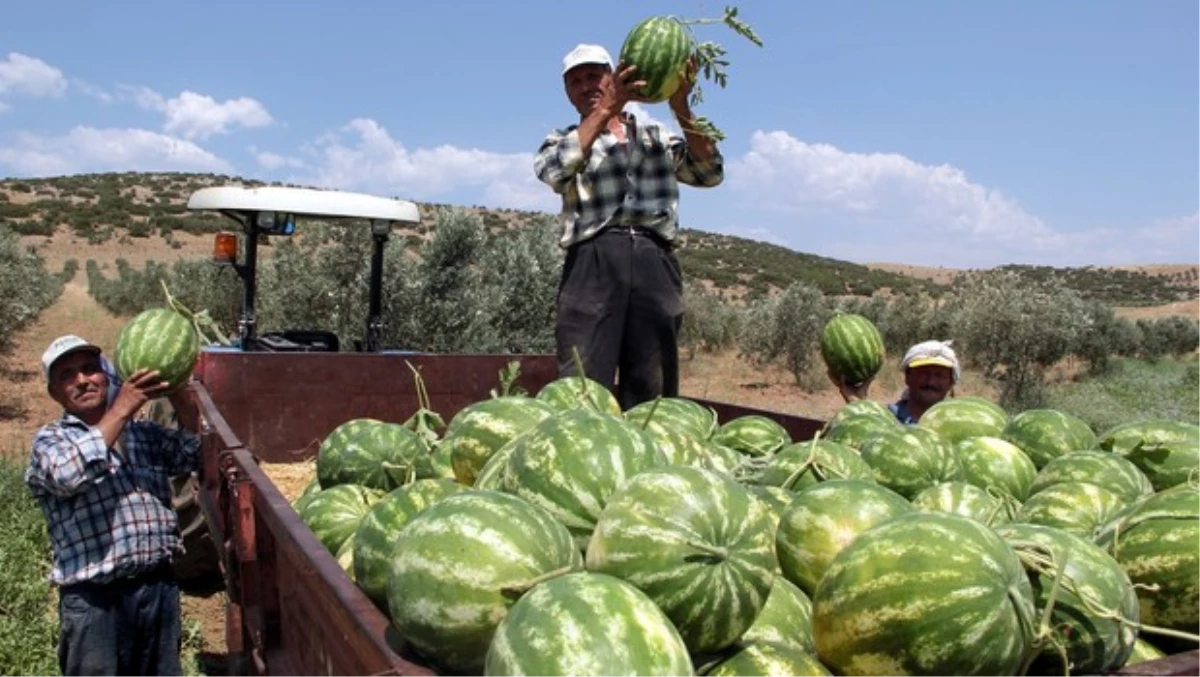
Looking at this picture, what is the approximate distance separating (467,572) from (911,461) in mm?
1562

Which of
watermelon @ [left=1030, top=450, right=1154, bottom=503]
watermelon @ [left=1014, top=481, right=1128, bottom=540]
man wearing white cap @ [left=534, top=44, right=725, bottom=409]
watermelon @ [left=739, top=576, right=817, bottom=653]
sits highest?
man wearing white cap @ [left=534, top=44, right=725, bottom=409]

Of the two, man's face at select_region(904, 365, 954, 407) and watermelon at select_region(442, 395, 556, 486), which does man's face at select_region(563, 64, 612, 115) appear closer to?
man's face at select_region(904, 365, 954, 407)

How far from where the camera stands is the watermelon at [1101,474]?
8.36 feet

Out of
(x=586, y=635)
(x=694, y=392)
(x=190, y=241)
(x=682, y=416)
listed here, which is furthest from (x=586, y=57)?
(x=190, y=241)

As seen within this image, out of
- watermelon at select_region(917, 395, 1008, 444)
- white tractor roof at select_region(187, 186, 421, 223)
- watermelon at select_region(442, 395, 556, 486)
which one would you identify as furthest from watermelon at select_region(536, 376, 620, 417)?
white tractor roof at select_region(187, 186, 421, 223)

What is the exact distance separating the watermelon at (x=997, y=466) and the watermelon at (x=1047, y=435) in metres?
0.11

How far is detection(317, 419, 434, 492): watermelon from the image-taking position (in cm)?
311

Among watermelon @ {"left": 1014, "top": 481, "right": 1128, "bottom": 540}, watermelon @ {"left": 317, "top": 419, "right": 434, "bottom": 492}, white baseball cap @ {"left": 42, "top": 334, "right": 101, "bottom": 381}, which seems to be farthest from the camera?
white baseball cap @ {"left": 42, "top": 334, "right": 101, "bottom": 381}

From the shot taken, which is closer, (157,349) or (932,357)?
(157,349)

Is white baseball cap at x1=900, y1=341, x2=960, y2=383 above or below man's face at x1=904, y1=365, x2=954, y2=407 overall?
above

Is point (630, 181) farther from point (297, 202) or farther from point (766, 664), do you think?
point (297, 202)

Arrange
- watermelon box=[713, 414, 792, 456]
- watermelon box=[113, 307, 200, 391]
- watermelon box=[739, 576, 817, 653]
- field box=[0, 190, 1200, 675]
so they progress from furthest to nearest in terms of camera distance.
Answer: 1. field box=[0, 190, 1200, 675]
2. watermelon box=[113, 307, 200, 391]
3. watermelon box=[713, 414, 792, 456]
4. watermelon box=[739, 576, 817, 653]

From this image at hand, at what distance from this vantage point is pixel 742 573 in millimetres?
1684

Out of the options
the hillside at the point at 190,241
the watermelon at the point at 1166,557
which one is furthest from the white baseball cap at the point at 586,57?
the hillside at the point at 190,241
